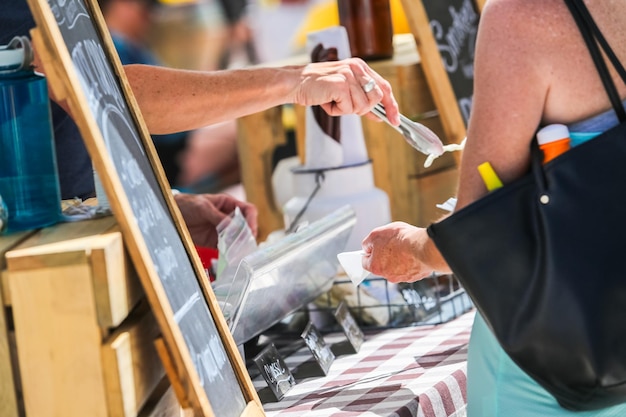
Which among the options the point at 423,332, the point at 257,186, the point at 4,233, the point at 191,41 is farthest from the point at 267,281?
the point at 191,41

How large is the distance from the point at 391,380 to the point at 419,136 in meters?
0.50

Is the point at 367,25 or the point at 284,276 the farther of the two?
the point at 367,25

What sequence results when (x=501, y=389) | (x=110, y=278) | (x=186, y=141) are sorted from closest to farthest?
(x=110, y=278) < (x=501, y=389) < (x=186, y=141)

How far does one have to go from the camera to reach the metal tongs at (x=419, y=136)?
196 cm

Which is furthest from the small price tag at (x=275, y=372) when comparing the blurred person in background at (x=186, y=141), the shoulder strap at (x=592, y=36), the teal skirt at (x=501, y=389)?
the blurred person in background at (x=186, y=141)

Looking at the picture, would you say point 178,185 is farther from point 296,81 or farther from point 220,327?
point 220,327

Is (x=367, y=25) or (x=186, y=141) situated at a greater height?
(x=367, y=25)

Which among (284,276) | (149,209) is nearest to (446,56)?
(284,276)

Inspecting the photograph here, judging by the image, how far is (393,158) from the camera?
9.68 ft

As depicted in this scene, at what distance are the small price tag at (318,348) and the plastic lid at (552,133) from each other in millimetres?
710

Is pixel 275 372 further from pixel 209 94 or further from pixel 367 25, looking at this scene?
pixel 367 25

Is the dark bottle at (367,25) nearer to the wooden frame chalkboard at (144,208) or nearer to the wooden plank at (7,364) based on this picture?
the wooden frame chalkboard at (144,208)

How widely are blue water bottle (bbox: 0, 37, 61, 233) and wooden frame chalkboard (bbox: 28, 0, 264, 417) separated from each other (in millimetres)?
82

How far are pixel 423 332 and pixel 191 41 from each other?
12.6 feet
